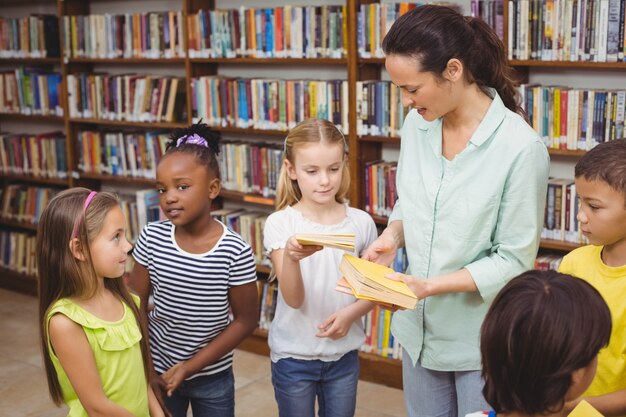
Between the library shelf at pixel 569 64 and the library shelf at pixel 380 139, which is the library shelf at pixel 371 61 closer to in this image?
the library shelf at pixel 380 139

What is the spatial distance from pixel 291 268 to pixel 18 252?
415 centimetres

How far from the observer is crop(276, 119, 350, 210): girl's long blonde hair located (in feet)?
7.50

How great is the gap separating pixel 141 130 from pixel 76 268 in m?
3.29

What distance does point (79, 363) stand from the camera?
1.92m

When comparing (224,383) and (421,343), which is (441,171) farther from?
(224,383)

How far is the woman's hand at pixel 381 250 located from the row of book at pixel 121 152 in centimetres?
290

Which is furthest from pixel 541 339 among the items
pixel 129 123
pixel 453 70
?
pixel 129 123

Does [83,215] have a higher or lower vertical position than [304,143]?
lower

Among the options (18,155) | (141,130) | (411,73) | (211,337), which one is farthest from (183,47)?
(411,73)

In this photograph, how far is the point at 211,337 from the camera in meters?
2.32

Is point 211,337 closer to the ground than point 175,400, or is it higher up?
higher up

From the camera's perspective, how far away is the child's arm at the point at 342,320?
7.21 feet

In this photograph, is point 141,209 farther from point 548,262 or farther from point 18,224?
point 548,262

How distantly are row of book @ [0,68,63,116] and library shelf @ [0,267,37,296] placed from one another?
1153 mm
